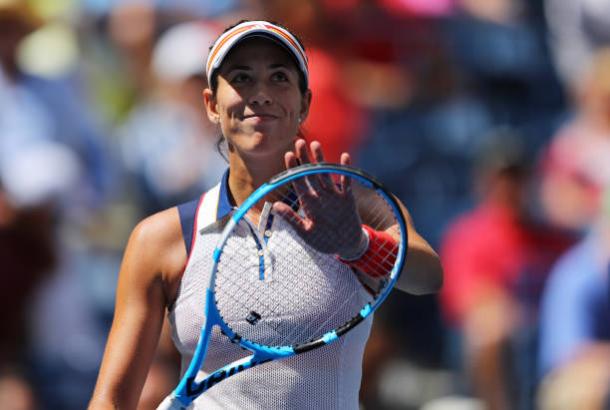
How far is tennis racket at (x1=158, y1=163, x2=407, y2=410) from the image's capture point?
9.57 ft

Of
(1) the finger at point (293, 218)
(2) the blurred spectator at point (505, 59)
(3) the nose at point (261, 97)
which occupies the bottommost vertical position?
(1) the finger at point (293, 218)

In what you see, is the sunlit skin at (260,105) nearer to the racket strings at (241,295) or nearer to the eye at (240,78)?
the eye at (240,78)

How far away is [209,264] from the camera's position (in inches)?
119

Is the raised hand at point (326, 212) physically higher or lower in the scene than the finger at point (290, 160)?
lower

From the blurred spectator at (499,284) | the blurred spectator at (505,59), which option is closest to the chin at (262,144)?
the blurred spectator at (499,284)

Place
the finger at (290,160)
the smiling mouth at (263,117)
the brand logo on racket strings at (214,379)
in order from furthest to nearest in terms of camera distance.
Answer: the smiling mouth at (263,117) → the brand logo on racket strings at (214,379) → the finger at (290,160)

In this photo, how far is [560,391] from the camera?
5.11 m

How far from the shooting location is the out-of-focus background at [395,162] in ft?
18.0

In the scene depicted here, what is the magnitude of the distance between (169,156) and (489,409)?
1930 mm

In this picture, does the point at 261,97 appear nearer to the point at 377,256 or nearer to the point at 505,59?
the point at 377,256

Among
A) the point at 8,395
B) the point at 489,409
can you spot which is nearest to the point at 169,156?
the point at 8,395

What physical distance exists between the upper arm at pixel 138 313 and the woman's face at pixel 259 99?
0.30 metres

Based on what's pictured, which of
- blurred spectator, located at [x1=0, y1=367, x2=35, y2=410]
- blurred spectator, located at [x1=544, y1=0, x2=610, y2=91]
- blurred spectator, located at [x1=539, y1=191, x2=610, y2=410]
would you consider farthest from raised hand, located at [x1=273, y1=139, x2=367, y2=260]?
blurred spectator, located at [x1=544, y1=0, x2=610, y2=91]

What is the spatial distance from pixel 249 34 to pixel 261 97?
166 millimetres
